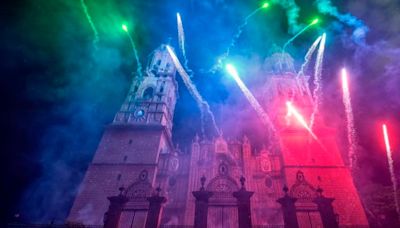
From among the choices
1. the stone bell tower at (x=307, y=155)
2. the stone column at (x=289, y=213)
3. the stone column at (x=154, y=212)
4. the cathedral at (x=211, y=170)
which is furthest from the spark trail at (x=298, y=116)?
the stone column at (x=154, y=212)

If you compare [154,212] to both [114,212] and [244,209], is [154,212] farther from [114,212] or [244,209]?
[244,209]

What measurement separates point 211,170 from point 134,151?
822cm

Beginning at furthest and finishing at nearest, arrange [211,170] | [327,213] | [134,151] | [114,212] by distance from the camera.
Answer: [134,151]
[211,170]
[114,212]
[327,213]

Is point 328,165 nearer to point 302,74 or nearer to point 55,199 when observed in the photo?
point 302,74

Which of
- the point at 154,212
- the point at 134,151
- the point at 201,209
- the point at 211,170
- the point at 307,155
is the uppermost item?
the point at 307,155

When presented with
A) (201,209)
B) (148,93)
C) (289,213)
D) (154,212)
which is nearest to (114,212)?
(154,212)

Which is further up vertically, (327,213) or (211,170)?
(211,170)

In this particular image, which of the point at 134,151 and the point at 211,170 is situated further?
the point at 134,151

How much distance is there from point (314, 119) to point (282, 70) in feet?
30.8

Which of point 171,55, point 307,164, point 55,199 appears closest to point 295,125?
point 307,164

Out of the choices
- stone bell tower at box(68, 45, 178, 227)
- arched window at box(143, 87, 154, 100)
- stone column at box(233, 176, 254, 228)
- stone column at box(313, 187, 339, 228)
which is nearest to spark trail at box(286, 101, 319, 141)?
stone column at box(313, 187, 339, 228)

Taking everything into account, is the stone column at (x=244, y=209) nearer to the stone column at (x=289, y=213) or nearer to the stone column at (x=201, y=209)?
the stone column at (x=201, y=209)

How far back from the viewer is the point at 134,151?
898 inches

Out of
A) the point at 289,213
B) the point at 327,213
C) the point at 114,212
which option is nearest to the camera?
the point at 289,213
